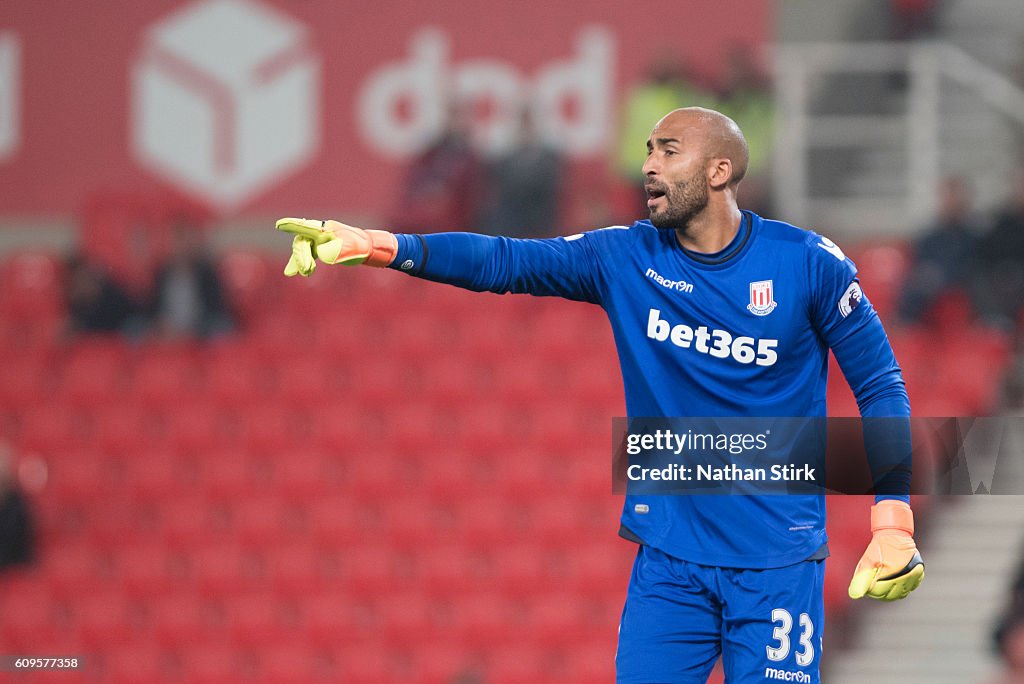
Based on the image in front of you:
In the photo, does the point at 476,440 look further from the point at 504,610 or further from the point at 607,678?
the point at 607,678

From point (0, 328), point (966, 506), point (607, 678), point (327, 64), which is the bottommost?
point (607, 678)

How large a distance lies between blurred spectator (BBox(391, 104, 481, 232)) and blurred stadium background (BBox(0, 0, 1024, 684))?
23 millimetres

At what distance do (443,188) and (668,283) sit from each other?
7.57 m

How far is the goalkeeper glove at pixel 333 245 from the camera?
12.0 feet

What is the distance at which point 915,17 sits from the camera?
12.1 metres

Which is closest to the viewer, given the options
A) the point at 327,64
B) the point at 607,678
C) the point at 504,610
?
the point at 607,678

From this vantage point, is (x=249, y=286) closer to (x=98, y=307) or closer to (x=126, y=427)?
(x=98, y=307)

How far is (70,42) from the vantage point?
13.7 m

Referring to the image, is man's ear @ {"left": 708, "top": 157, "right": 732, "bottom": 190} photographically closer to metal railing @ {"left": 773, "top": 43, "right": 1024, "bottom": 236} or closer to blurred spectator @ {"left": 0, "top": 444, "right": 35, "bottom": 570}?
blurred spectator @ {"left": 0, "top": 444, "right": 35, "bottom": 570}

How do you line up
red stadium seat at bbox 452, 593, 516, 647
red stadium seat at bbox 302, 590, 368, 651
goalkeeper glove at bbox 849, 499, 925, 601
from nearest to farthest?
goalkeeper glove at bbox 849, 499, 925, 601 → red stadium seat at bbox 452, 593, 516, 647 → red stadium seat at bbox 302, 590, 368, 651

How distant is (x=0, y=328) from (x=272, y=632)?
381 cm

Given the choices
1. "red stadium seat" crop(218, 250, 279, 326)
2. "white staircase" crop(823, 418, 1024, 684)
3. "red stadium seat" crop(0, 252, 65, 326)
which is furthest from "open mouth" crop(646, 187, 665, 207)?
"red stadium seat" crop(0, 252, 65, 326)

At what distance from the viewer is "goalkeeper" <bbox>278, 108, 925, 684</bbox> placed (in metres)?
3.74

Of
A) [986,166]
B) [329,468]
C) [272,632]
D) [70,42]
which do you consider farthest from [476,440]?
[70,42]
